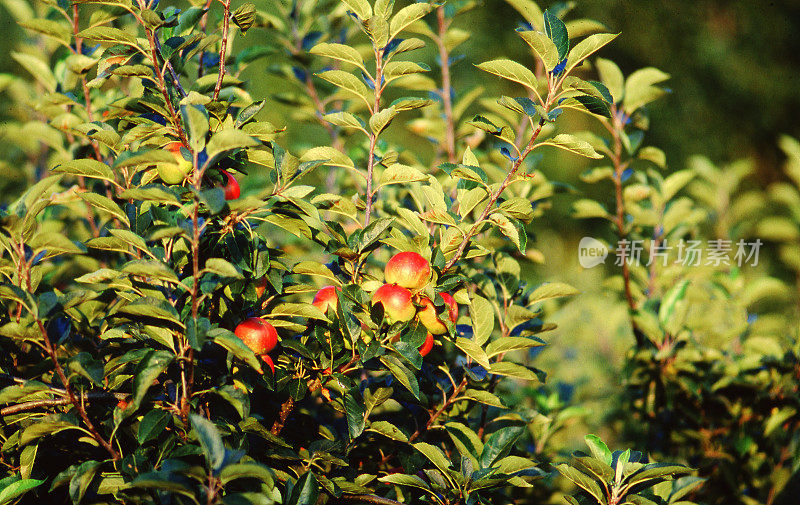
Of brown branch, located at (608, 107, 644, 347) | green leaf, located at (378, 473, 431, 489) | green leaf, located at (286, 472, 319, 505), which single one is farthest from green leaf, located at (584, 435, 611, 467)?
brown branch, located at (608, 107, 644, 347)

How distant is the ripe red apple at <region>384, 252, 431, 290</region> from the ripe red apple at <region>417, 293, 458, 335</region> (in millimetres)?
30

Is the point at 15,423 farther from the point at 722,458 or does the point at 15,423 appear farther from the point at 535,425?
the point at 722,458

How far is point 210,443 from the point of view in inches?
23.7

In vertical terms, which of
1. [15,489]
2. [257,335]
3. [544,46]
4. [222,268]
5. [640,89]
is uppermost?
[640,89]

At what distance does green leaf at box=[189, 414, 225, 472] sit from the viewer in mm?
598

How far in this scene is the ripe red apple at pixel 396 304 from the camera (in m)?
0.80

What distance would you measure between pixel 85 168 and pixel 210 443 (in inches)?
16.9

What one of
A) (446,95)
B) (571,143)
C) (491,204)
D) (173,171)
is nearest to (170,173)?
(173,171)

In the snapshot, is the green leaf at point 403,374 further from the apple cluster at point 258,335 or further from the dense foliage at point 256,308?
the apple cluster at point 258,335

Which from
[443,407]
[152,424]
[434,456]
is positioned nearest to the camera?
[152,424]

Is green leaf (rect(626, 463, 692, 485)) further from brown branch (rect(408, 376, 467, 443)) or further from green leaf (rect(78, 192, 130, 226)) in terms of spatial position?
green leaf (rect(78, 192, 130, 226))

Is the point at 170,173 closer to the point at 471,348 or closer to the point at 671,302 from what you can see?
the point at 471,348

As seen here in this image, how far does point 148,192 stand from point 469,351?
489mm

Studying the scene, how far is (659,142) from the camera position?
6238mm
